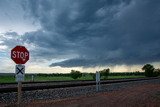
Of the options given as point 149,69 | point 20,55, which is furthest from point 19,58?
point 149,69

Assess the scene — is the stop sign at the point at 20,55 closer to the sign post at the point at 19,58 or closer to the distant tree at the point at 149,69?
the sign post at the point at 19,58

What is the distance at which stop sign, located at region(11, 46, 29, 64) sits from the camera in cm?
1403

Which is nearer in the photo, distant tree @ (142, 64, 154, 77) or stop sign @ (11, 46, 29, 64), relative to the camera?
stop sign @ (11, 46, 29, 64)

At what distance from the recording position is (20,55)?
14352 millimetres

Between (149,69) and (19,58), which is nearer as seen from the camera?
(19,58)

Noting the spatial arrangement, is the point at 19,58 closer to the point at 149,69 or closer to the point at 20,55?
the point at 20,55

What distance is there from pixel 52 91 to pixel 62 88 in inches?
82.7

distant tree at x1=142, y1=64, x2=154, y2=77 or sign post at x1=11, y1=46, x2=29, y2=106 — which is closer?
sign post at x1=11, y1=46, x2=29, y2=106

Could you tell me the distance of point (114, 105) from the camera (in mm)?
13492

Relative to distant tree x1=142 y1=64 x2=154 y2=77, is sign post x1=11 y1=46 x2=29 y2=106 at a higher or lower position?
lower

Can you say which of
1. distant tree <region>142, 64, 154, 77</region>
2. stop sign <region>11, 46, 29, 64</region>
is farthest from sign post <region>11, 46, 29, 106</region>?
distant tree <region>142, 64, 154, 77</region>

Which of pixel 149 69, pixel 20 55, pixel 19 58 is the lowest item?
pixel 19 58

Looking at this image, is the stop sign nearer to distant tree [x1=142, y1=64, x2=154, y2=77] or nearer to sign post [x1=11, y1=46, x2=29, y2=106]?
sign post [x1=11, y1=46, x2=29, y2=106]

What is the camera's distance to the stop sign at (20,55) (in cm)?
1403
